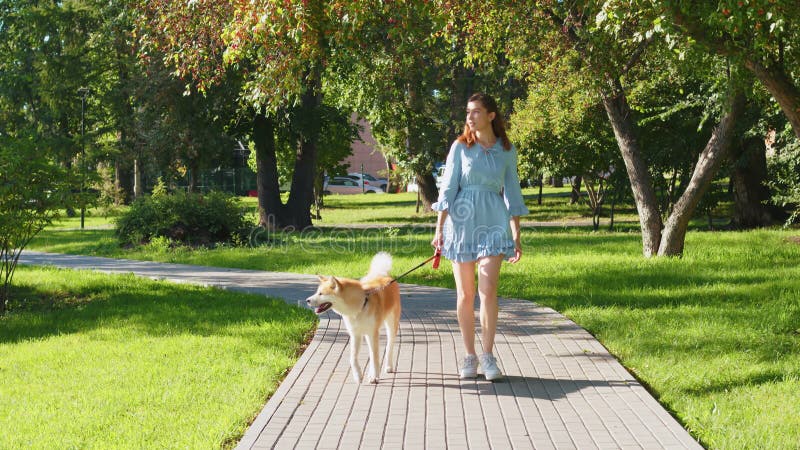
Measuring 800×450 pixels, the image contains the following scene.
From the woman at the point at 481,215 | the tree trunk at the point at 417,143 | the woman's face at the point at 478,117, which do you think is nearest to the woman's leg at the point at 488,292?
the woman at the point at 481,215

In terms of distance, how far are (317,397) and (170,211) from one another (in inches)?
589

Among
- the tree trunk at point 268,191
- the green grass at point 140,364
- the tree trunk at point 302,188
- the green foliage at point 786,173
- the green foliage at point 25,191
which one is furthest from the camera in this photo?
the tree trunk at point 302,188

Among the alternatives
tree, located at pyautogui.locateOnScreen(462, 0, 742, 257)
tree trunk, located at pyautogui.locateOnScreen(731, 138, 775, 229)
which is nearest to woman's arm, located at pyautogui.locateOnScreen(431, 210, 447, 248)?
tree, located at pyautogui.locateOnScreen(462, 0, 742, 257)

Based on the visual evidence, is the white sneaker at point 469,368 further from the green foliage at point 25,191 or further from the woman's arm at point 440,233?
the green foliage at point 25,191

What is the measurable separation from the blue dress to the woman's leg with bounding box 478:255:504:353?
7 cm

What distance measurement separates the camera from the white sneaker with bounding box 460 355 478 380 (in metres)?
6.86

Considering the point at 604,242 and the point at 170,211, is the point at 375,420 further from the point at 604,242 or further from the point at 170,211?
the point at 170,211

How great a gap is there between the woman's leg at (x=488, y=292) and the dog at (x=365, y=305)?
742mm

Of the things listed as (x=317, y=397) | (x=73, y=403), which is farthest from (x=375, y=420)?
(x=73, y=403)

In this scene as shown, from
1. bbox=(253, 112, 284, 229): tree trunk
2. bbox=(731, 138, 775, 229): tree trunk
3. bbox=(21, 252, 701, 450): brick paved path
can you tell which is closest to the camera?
bbox=(21, 252, 701, 450): brick paved path

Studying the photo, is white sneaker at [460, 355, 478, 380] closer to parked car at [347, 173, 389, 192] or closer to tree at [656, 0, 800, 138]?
tree at [656, 0, 800, 138]

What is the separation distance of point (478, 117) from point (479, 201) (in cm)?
64

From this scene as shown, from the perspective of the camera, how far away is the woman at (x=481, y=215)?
6699 mm

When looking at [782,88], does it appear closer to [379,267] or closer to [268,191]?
[379,267]
